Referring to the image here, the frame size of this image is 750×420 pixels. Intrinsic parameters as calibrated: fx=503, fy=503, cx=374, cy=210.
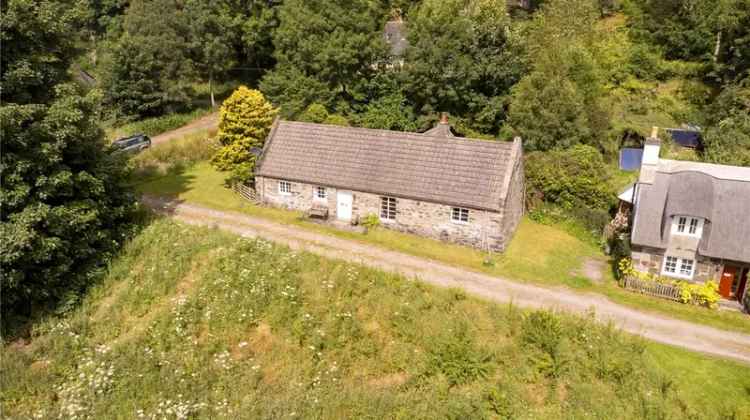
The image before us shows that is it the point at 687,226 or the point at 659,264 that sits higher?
the point at 687,226

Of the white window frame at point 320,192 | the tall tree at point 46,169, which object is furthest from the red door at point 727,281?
the tall tree at point 46,169

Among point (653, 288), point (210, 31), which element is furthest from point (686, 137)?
point (210, 31)

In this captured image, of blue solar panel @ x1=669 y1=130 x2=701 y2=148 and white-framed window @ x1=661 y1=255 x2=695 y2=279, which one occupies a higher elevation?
blue solar panel @ x1=669 y1=130 x2=701 y2=148

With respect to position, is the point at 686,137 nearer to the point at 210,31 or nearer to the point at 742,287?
the point at 742,287

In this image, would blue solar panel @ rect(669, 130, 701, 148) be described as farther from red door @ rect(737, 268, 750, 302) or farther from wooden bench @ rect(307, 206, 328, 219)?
wooden bench @ rect(307, 206, 328, 219)

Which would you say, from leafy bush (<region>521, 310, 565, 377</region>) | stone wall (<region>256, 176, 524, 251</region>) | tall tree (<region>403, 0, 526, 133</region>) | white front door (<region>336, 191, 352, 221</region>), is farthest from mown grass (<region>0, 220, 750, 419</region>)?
tall tree (<region>403, 0, 526, 133</region>)
